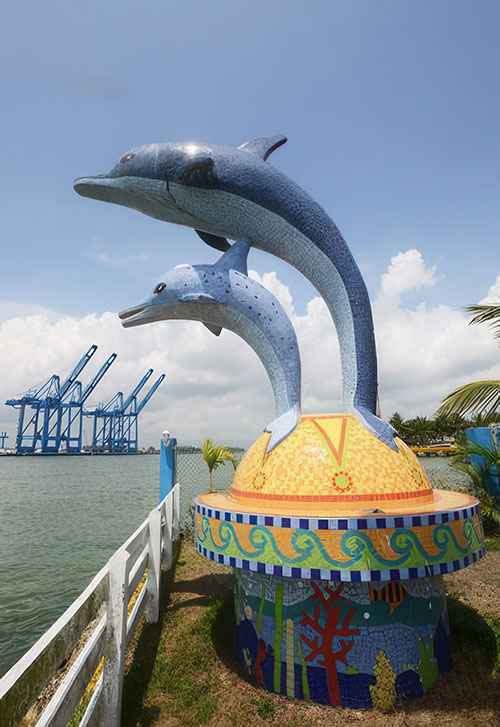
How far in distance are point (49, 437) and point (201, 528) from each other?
6349cm

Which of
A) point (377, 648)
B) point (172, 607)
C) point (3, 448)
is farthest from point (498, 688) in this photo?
point (3, 448)

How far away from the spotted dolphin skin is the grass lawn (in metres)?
2.51

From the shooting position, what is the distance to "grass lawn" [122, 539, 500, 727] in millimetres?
3336

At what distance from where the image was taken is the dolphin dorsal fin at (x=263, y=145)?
5.76m

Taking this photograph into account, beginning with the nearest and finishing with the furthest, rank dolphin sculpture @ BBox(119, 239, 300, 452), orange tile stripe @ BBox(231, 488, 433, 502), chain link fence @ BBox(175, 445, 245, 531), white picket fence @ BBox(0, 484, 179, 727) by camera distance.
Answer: white picket fence @ BBox(0, 484, 179, 727)
orange tile stripe @ BBox(231, 488, 433, 502)
dolphin sculpture @ BBox(119, 239, 300, 452)
chain link fence @ BBox(175, 445, 245, 531)

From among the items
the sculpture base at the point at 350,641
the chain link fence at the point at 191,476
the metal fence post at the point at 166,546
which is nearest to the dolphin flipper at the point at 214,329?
the metal fence post at the point at 166,546

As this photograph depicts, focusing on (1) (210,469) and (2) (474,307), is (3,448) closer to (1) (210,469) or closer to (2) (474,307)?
(1) (210,469)

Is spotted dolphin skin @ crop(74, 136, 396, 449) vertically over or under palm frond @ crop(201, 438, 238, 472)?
over

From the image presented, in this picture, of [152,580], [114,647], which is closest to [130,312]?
[152,580]

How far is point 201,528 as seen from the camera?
13.8ft

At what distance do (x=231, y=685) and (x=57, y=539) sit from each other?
25.9 ft

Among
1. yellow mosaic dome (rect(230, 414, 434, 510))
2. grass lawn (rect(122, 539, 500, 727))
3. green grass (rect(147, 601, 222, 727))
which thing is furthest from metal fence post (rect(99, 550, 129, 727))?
yellow mosaic dome (rect(230, 414, 434, 510))

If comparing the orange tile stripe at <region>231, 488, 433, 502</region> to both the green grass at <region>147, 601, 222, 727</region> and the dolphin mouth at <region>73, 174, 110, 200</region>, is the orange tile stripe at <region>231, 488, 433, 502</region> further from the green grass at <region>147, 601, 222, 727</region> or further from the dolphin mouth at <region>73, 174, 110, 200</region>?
the dolphin mouth at <region>73, 174, 110, 200</region>

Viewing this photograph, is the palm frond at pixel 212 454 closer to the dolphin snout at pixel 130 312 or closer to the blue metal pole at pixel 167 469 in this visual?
the blue metal pole at pixel 167 469
